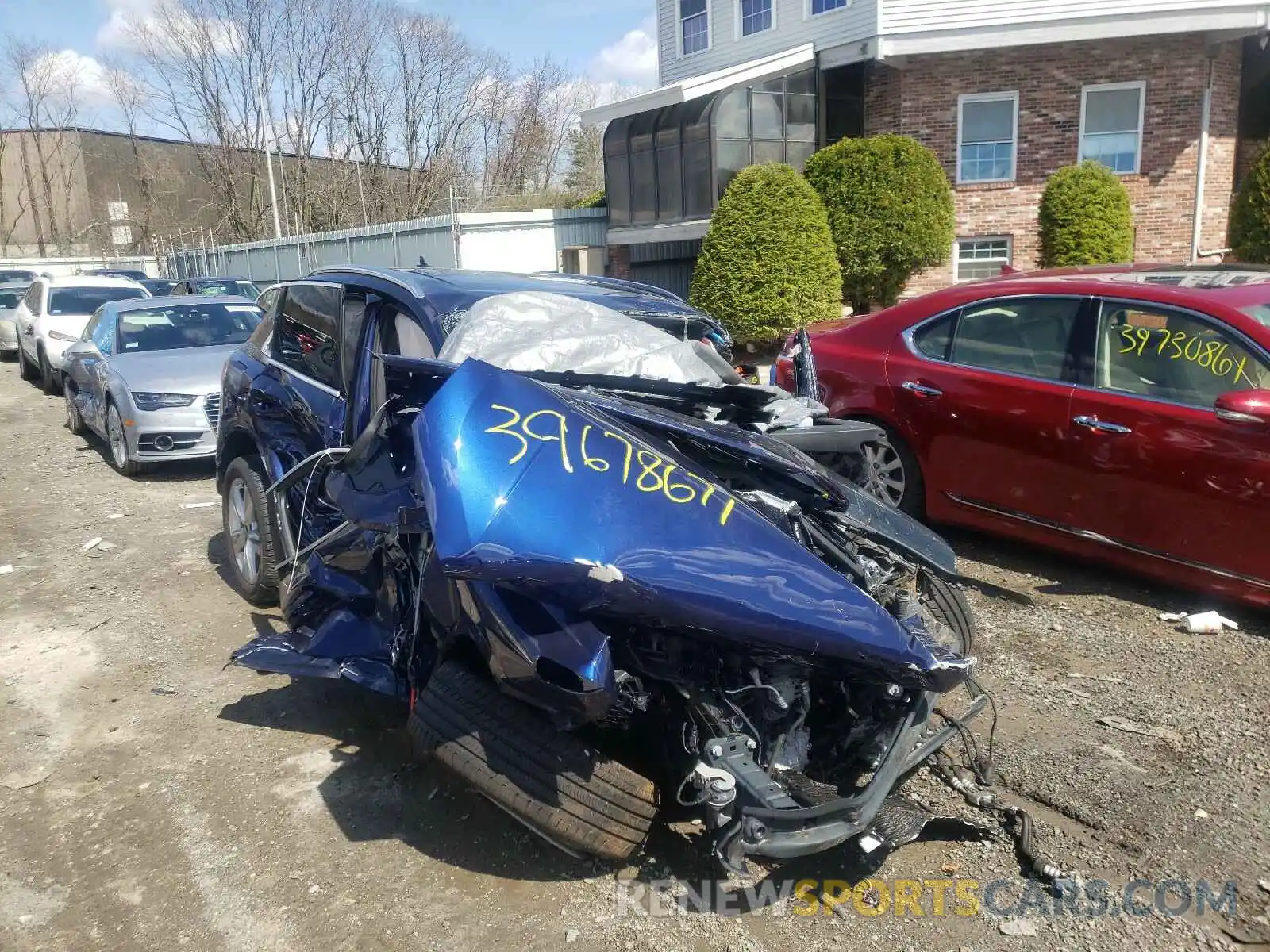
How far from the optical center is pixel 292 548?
506cm

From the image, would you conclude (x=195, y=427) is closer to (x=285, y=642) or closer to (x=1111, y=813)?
(x=285, y=642)

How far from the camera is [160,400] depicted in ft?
29.0

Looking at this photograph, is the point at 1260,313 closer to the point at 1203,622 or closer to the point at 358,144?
the point at 1203,622

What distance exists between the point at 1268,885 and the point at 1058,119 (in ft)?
59.8

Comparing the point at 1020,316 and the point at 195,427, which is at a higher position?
the point at 1020,316

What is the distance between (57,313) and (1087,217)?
16.5m

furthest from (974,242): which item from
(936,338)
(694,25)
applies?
(936,338)

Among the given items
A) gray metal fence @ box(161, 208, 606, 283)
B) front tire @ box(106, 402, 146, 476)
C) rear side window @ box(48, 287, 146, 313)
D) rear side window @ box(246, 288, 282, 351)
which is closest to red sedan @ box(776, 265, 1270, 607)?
rear side window @ box(246, 288, 282, 351)

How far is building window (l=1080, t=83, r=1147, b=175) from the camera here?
1834 cm

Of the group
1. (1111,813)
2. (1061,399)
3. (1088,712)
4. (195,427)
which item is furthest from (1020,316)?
(195,427)

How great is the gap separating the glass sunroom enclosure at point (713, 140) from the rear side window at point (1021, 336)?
44.5 feet

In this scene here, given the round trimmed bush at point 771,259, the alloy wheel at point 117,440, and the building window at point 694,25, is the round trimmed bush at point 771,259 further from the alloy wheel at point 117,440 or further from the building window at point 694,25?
the alloy wheel at point 117,440

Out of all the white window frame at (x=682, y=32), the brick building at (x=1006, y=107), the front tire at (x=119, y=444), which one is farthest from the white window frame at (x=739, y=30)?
the front tire at (x=119, y=444)

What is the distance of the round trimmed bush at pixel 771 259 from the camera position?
1588cm
